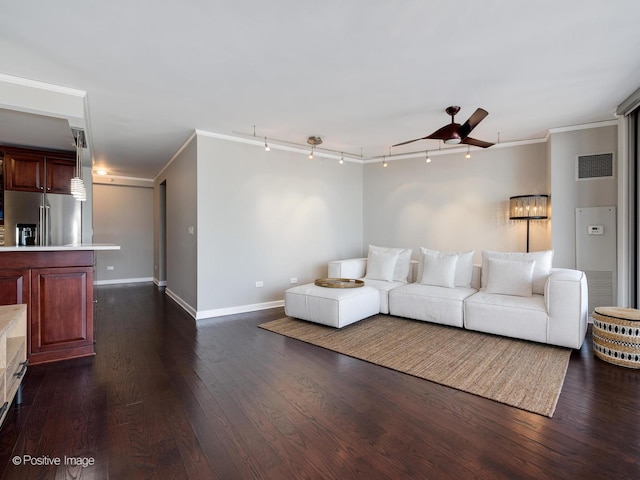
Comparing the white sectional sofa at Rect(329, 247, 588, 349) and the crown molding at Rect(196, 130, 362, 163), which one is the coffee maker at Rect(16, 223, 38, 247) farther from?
the white sectional sofa at Rect(329, 247, 588, 349)

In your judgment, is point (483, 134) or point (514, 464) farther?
point (483, 134)

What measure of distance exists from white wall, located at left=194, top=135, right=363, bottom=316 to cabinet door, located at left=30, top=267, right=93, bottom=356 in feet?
4.88

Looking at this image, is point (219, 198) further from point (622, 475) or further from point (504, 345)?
point (622, 475)

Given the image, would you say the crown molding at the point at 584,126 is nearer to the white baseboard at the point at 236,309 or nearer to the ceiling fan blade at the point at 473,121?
the ceiling fan blade at the point at 473,121

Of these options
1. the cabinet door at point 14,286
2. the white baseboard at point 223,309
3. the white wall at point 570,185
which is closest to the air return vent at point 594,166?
the white wall at point 570,185

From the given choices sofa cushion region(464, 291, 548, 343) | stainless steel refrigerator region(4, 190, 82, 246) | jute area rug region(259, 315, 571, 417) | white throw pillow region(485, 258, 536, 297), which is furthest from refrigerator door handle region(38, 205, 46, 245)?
white throw pillow region(485, 258, 536, 297)

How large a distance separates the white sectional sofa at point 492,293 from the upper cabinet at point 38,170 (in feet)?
15.6

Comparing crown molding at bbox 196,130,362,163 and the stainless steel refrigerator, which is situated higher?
crown molding at bbox 196,130,362,163

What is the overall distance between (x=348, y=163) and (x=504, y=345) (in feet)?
13.6

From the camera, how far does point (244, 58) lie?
105 inches

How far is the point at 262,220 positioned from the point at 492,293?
131 inches

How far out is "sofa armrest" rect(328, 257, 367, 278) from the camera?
5.33 metres

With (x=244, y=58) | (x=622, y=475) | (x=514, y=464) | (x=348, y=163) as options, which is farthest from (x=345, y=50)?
(x=348, y=163)

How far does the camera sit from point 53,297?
123 inches
